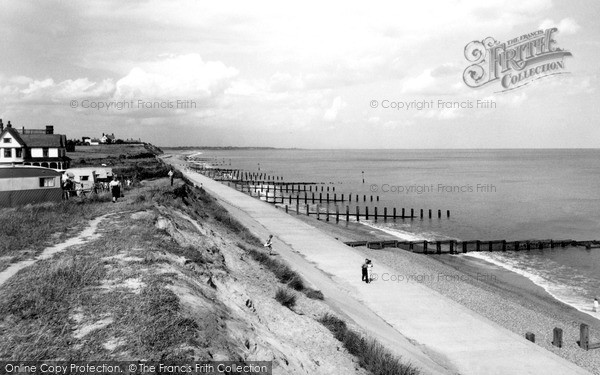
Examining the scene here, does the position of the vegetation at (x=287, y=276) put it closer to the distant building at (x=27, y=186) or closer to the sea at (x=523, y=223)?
the distant building at (x=27, y=186)

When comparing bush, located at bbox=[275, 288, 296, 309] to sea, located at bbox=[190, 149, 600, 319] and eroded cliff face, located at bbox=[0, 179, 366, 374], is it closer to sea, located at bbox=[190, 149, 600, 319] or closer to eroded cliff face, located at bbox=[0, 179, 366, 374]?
eroded cliff face, located at bbox=[0, 179, 366, 374]

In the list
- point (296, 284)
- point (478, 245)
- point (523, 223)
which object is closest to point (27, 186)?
point (296, 284)

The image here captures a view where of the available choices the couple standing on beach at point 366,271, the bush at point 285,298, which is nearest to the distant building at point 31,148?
the couple standing on beach at point 366,271

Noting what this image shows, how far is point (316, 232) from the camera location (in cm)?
4000

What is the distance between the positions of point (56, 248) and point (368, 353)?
1051 cm

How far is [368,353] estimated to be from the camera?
39.8 feet

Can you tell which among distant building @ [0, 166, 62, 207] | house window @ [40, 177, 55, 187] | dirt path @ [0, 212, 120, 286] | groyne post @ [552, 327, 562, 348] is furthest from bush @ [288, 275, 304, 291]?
house window @ [40, 177, 55, 187]

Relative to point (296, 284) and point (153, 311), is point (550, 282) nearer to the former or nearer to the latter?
point (296, 284)

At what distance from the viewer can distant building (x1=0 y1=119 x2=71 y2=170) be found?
5119 centimetres

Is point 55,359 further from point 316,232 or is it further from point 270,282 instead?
point 316,232

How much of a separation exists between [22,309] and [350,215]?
2016 inches

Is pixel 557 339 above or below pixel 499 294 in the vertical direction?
above

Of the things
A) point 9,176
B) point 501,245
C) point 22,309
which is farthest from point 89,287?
point 501,245

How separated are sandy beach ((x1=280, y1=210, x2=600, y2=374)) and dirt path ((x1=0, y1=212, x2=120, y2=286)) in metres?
15.3
